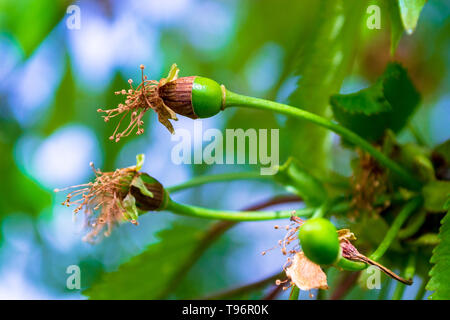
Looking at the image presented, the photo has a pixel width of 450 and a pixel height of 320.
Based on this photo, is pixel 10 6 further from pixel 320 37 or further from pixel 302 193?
pixel 302 193

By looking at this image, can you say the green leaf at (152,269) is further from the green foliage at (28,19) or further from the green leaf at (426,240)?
the green foliage at (28,19)

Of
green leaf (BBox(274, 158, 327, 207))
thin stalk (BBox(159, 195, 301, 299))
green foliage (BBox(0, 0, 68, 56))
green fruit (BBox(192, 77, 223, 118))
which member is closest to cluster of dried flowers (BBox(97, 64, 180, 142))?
green fruit (BBox(192, 77, 223, 118))

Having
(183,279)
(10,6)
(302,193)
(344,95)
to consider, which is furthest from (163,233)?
(10,6)

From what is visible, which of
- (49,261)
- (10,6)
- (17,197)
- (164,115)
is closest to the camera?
(164,115)

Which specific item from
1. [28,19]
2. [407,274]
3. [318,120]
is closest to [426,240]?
[407,274]

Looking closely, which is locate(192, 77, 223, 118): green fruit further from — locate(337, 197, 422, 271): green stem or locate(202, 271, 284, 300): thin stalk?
locate(202, 271, 284, 300): thin stalk

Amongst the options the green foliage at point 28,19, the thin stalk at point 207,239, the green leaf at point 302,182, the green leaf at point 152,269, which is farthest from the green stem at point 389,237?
the green foliage at point 28,19
